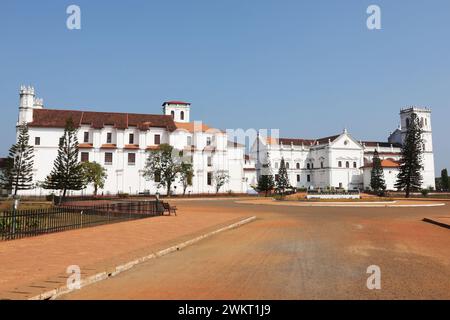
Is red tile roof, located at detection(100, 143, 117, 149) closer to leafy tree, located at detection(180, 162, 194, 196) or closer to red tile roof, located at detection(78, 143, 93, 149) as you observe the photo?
red tile roof, located at detection(78, 143, 93, 149)

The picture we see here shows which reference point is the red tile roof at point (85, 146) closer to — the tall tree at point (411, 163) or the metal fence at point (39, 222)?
the metal fence at point (39, 222)

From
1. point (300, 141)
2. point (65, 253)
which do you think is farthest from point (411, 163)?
point (65, 253)

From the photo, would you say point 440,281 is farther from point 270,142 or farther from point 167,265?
point 270,142

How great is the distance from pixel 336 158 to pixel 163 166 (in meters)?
52.2

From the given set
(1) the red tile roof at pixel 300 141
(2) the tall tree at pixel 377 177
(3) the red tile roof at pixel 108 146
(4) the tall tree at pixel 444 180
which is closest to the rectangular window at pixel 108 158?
(3) the red tile roof at pixel 108 146

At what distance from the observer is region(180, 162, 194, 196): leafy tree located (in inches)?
2371

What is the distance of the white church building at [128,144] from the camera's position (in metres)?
63.7

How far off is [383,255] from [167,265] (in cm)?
525

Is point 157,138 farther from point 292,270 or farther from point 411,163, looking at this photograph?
point 292,270

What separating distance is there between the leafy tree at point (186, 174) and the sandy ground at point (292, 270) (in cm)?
4796

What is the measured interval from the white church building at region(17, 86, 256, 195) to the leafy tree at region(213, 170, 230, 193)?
0.46m
